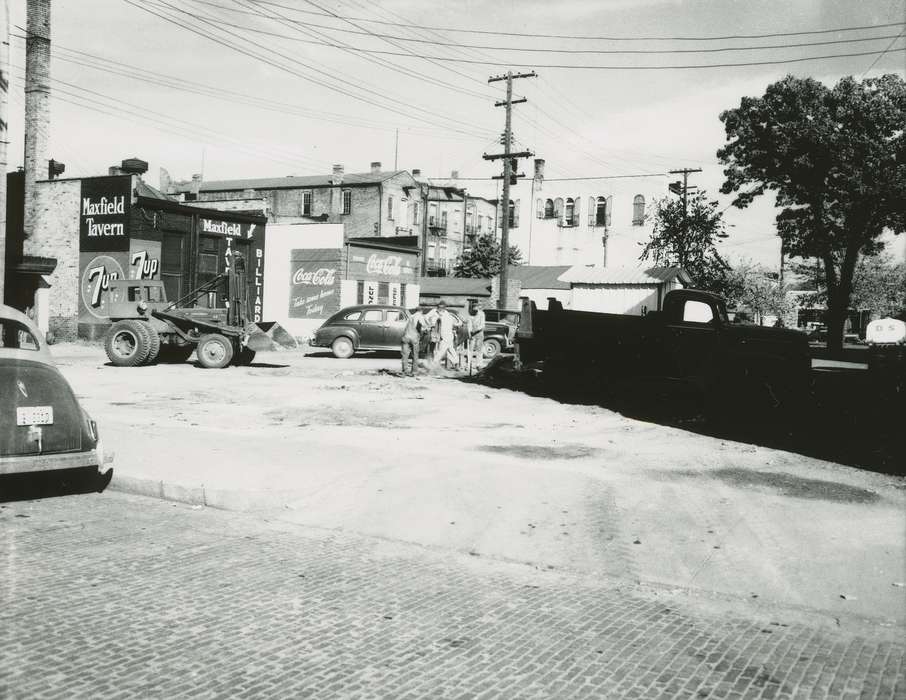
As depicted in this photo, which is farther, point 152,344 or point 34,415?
point 152,344

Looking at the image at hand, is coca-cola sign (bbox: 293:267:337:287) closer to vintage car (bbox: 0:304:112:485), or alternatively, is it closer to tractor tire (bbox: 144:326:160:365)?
tractor tire (bbox: 144:326:160:365)

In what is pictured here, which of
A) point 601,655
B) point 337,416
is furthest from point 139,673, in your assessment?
point 337,416

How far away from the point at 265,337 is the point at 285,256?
53.5ft

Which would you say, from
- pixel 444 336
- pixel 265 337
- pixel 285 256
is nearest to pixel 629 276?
pixel 285 256

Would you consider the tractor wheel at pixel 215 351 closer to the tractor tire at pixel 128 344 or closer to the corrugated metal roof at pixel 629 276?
the tractor tire at pixel 128 344

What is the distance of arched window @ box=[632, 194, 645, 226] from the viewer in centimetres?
6856

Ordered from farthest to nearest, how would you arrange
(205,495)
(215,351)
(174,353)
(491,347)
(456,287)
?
(456,287) < (491,347) < (174,353) < (215,351) < (205,495)

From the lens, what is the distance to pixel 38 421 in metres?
6.62

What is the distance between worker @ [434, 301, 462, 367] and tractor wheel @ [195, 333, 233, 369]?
503 centimetres

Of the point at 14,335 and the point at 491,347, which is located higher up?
the point at 14,335

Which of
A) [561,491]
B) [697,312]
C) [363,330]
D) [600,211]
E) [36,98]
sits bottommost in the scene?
[561,491]

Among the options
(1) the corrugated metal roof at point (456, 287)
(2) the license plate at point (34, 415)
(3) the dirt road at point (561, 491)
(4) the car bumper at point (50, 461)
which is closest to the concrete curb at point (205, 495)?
(3) the dirt road at point (561, 491)

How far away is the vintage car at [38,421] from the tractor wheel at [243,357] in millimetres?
13332

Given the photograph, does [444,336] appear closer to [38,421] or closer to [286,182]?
[38,421]
